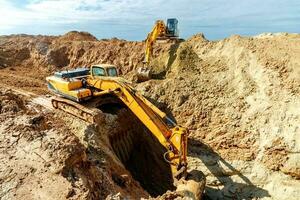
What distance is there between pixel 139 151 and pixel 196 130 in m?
2.48

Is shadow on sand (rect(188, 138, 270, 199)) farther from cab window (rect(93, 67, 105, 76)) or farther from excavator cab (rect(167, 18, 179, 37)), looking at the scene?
excavator cab (rect(167, 18, 179, 37))

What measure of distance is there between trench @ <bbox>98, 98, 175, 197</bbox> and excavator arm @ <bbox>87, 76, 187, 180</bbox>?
167cm

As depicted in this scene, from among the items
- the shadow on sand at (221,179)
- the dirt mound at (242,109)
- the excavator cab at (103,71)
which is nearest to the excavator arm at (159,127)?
the excavator cab at (103,71)

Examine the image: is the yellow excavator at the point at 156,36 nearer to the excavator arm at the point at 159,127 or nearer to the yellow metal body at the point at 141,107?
the yellow metal body at the point at 141,107

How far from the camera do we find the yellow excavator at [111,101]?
1135 centimetres

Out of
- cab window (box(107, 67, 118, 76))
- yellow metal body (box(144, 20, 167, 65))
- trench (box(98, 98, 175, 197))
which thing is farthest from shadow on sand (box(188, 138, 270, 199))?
yellow metal body (box(144, 20, 167, 65))

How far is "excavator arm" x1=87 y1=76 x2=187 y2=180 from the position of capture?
11250 mm

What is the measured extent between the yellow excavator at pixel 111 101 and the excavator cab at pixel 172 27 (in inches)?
215

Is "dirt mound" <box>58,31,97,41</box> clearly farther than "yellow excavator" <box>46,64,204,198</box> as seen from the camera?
Yes

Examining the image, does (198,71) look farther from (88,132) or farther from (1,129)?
(1,129)

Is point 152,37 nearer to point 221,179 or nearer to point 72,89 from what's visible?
point 72,89

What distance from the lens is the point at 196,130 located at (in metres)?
14.5

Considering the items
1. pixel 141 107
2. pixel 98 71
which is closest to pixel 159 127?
pixel 141 107

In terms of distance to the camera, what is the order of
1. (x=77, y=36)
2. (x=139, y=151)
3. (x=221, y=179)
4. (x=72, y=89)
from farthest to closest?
(x=77, y=36) < (x=139, y=151) < (x=72, y=89) < (x=221, y=179)
